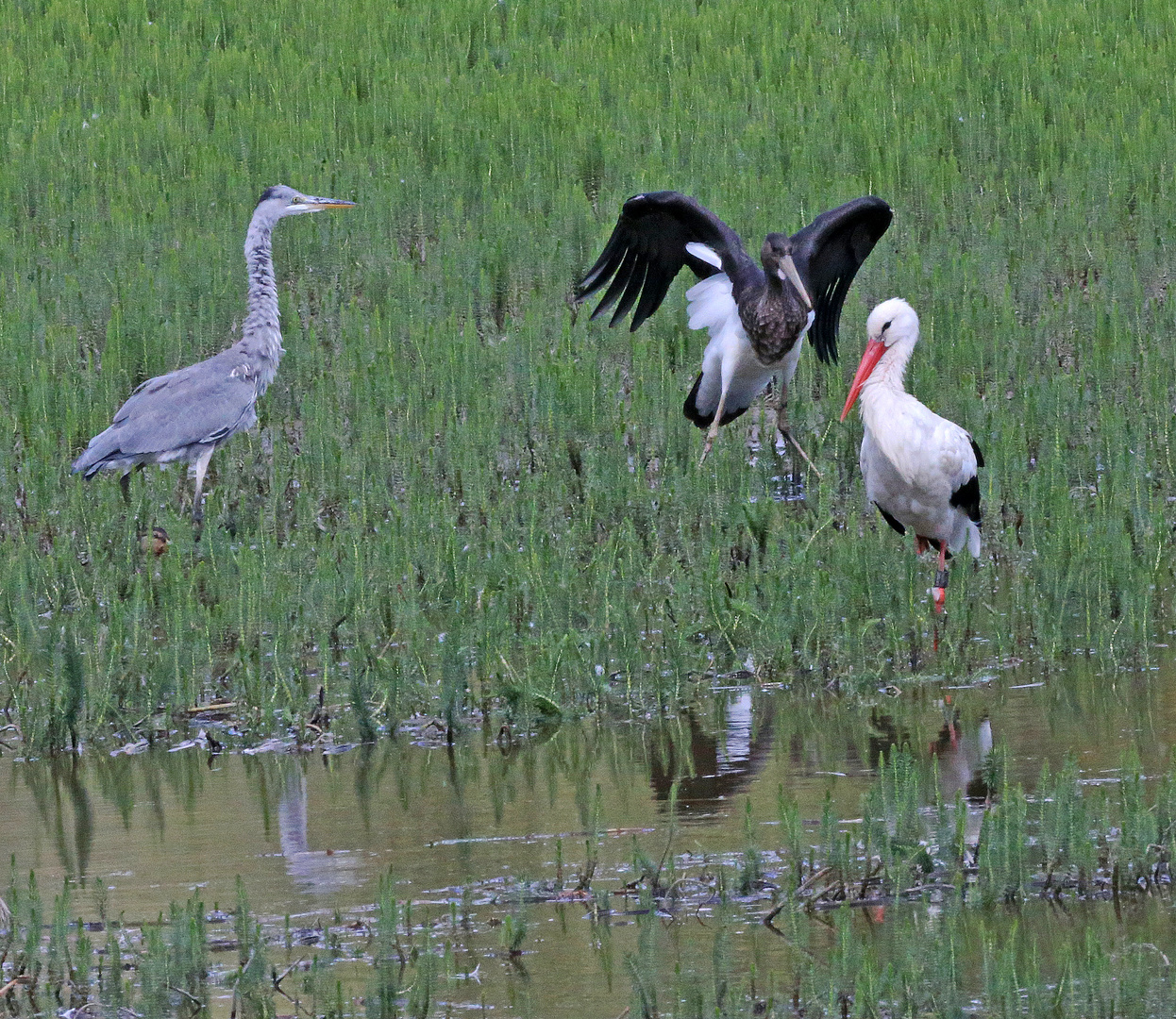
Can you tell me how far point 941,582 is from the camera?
696cm

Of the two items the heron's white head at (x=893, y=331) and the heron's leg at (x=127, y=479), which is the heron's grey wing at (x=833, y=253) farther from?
the heron's leg at (x=127, y=479)

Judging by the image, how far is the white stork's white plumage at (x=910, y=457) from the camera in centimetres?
689

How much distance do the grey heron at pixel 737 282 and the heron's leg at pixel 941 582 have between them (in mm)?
1261

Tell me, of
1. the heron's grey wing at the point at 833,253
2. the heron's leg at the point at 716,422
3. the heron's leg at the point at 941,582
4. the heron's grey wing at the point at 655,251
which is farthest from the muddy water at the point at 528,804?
the heron's grey wing at the point at 655,251

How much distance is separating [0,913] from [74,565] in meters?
3.06

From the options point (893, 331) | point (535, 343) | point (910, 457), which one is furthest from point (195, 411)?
point (910, 457)

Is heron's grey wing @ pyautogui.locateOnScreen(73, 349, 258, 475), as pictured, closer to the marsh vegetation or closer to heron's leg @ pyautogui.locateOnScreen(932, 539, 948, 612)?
the marsh vegetation

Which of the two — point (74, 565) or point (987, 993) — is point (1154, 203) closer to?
point (74, 565)

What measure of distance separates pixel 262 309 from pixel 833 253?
9.35 ft

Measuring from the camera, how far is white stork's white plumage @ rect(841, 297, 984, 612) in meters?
6.89

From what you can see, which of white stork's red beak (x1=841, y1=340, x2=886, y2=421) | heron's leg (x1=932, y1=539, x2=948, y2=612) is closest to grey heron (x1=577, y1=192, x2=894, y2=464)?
white stork's red beak (x1=841, y1=340, x2=886, y2=421)

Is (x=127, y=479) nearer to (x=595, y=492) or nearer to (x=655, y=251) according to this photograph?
(x=595, y=492)

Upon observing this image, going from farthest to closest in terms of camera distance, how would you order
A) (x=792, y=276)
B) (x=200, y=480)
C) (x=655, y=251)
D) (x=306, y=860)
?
(x=655, y=251) < (x=792, y=276) < (x=200, y=480) < (x=306, y=860)

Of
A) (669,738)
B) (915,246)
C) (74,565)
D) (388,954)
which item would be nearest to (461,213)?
(915,246)
